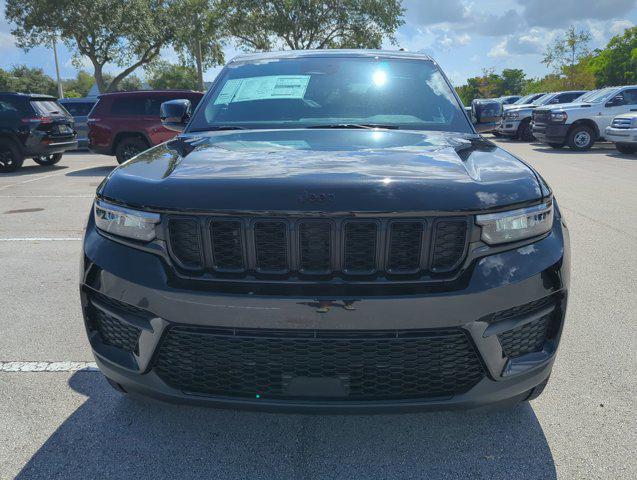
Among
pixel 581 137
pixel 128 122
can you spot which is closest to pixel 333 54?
pixel 128 122

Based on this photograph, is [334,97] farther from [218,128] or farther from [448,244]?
[448,244]

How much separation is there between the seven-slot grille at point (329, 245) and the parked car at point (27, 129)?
1235cm

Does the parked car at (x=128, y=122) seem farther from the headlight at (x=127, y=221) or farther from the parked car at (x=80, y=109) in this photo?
the headlight at (x=127, y=221)

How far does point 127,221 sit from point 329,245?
782 millimetres

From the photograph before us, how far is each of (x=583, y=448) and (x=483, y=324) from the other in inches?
37.2

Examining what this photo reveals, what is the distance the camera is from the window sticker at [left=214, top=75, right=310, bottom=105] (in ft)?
10.7

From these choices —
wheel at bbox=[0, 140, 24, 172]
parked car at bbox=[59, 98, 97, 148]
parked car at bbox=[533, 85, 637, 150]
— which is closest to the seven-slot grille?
wheel at bbox=[0, 140, 24, 172]

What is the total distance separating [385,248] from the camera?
186cm

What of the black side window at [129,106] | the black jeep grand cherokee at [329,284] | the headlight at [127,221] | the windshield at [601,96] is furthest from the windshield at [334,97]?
the windshield at [601,96]

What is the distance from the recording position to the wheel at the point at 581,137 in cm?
1636

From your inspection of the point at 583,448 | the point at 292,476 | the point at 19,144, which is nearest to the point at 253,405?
the point at 292,476

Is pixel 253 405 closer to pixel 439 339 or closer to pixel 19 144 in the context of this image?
pixel 439 339

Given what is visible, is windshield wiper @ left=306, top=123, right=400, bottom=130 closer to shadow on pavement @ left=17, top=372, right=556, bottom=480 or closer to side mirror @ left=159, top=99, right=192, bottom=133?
side mirror @ left=159, top=99, right=192, bottom=133

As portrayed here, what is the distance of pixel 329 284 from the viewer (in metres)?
1.85
